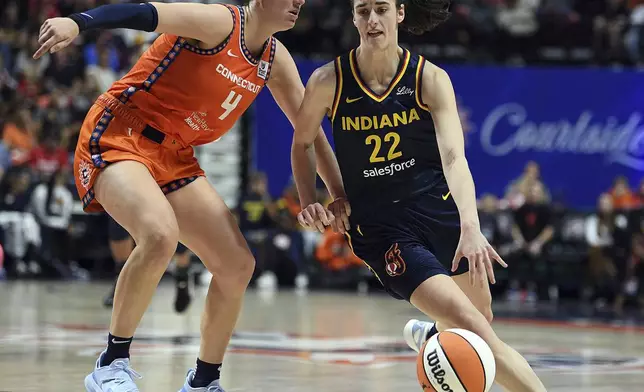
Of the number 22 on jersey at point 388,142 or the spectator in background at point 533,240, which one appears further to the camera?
the spectator in background at point 533,240

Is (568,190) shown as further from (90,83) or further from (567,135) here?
(90,83)

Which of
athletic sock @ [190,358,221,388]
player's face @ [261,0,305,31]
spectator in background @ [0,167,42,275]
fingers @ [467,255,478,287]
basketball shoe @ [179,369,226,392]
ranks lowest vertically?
spectator in background @ [0,167,42,275]

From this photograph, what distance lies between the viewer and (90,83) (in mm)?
15242

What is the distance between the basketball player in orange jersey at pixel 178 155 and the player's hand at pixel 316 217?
0.33 m

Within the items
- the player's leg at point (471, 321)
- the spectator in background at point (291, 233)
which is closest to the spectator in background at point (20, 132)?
the spectator in background at point (291, 233)

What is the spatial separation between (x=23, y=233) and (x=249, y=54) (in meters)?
10.0

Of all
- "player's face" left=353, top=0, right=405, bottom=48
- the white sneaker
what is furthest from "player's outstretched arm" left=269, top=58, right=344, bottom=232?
the white sneaker

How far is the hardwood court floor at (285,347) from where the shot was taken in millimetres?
6203

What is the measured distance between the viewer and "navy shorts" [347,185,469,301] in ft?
16.0

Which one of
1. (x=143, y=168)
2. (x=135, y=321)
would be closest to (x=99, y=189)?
(x=143, y=168)

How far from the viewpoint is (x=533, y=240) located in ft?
45.0

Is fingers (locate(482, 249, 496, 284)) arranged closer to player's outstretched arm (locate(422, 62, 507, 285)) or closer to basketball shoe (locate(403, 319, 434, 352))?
player's outstretched arm (locate(422, 62, 507, 285))

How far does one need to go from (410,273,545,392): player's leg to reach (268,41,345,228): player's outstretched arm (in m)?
0.81

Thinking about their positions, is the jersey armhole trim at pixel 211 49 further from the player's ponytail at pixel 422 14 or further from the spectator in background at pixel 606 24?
the spectator in background at pixel 606 24
